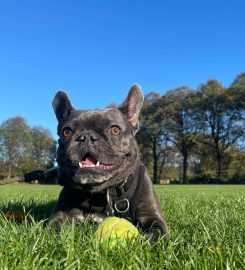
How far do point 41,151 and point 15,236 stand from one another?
276 ft

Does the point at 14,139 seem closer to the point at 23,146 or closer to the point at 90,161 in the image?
the point at 23,146

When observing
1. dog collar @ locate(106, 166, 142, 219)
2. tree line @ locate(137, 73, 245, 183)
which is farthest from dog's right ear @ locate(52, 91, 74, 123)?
tree line @ locate(137, 73, 245, 183)

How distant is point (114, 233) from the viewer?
3254mm

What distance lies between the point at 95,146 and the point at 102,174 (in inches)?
10.7

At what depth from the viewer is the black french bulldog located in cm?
414

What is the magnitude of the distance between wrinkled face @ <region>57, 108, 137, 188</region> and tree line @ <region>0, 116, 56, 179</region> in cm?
7585

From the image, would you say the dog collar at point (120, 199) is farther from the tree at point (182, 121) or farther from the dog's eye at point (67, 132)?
the tree at point (182, 121)

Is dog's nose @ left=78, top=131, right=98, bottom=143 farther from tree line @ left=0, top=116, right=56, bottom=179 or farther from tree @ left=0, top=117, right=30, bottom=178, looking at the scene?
tree @ left=0, top=117, right=30, bottom=178

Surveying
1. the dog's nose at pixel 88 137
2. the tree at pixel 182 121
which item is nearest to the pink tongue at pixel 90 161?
the dog's nose at pixel 88 137

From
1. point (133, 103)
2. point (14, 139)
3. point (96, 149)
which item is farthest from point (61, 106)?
point (14, 139)

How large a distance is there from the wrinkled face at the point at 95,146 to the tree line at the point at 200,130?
59.3 metres

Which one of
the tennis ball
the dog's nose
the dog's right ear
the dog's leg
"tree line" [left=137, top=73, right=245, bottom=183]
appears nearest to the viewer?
the tennis ball

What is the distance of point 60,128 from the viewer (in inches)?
190

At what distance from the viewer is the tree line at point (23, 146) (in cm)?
8025
